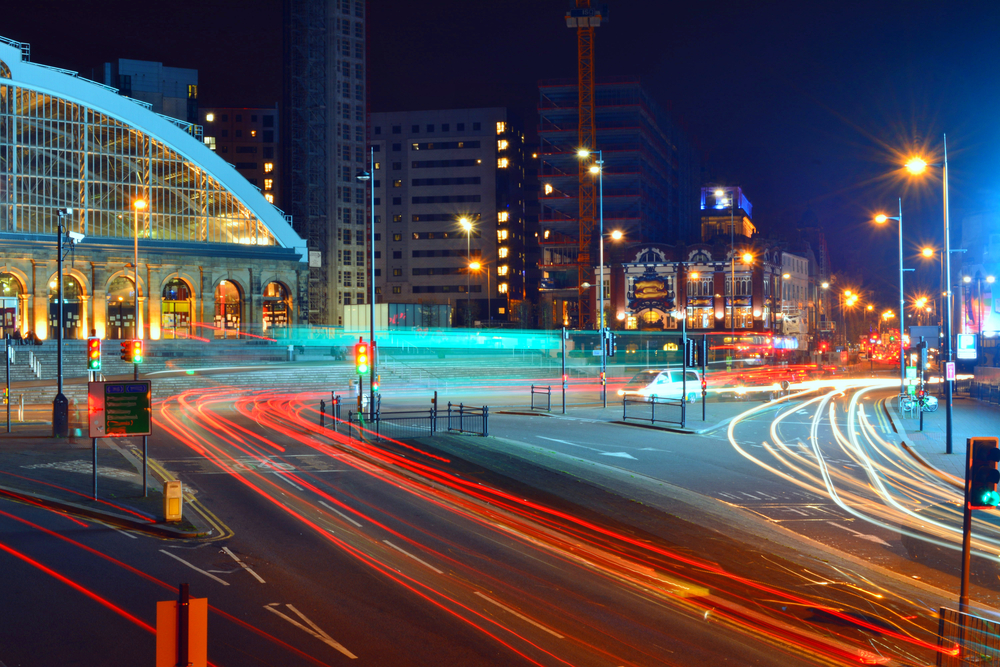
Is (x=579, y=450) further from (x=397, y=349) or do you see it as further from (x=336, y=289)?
(x=336, y=289)

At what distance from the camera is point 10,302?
67250 millimetres

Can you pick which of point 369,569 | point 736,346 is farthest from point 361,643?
point 736,346

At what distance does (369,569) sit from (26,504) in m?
9.39

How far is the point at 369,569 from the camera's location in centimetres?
1298

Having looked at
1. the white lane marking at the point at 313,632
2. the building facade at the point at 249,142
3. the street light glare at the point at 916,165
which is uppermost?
the building facade at the point at 249,142

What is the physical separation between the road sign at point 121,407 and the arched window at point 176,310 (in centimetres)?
5868

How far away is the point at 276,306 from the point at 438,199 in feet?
158

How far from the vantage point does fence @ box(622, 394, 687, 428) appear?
3303 centimetres

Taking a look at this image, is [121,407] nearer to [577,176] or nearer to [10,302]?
[10,302]

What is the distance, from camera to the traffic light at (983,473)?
10484 mm

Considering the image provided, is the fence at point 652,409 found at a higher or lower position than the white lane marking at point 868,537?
higher

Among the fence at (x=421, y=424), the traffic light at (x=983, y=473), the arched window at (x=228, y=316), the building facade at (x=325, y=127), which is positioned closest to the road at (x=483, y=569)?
the traffic light at (x=983, y=473)

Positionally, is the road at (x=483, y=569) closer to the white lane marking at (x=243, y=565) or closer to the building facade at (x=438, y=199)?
the white lane marking at (x=243, y=565)

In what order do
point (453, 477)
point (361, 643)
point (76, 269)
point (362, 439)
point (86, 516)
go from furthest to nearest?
point (76, 269) → point (362, 439) → point (453, 477) → point (86, 516) → point (361, 643)
